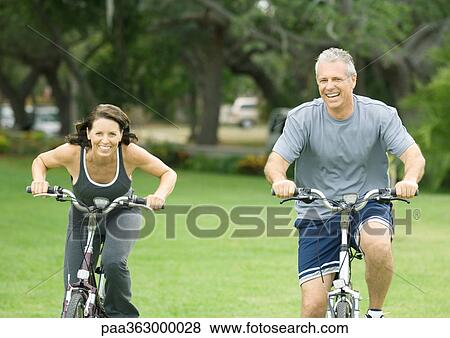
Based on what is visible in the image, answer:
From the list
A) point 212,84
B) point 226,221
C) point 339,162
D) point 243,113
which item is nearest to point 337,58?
point 339,162

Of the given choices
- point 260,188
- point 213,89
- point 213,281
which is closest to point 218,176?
point 260,188

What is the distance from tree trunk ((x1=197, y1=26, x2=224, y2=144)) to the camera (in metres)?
40.1

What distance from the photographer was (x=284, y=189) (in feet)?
19.1

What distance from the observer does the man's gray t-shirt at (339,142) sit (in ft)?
20.2

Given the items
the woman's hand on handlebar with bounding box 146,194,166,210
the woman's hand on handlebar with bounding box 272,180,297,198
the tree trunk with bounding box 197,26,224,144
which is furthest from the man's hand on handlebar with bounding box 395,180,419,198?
the tree trunk with bounding box 197,26,224,144

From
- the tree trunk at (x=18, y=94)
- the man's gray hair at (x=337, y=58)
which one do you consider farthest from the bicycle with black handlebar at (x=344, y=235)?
the tree trunk at (x=18, y=94)

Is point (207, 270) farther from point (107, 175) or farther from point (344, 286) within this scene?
point (344, 286)

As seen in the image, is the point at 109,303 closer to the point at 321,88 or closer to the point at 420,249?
the point at 321,88

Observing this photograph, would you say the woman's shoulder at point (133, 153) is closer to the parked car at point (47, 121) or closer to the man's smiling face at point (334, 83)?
the man's smiling face at point (334, 83)

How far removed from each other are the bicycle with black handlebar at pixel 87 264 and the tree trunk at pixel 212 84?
33223 mm

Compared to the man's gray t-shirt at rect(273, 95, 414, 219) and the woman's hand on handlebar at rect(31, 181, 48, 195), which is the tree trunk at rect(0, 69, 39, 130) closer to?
the woman's hand on handlebar at rect(31, 181, 48, 195)

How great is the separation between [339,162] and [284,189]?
0.54 metres

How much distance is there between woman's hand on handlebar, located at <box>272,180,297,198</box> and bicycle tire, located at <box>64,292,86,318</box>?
1.25m
